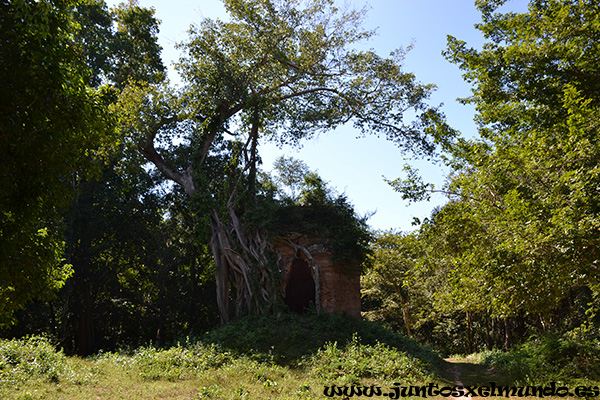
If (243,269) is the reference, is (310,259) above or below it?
above

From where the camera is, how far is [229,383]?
942 cm

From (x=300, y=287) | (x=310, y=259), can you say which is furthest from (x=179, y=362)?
(x=300, y=287)

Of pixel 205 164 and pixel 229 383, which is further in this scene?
pixel 205 164

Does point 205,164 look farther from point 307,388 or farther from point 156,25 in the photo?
point 307,388

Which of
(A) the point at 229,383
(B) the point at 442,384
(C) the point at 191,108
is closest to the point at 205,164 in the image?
(C) the point at 191,108

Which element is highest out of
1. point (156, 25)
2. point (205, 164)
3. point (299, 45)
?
point (156, 25)

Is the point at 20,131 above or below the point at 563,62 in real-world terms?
below

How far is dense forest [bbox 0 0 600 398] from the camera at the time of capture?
6.09 m

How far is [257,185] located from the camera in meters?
19.5

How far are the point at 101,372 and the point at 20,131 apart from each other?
25.9ft

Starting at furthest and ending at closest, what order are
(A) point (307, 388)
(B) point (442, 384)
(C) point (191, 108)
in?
(C) point (191, 108), (B) point (442, 384), (A) point (307, 388)

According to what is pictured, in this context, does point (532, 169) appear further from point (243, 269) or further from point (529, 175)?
point (243, 269)

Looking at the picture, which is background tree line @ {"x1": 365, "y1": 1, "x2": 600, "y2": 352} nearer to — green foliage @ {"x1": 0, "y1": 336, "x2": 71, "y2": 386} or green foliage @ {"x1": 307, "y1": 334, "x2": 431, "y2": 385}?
green foliage @ {"x1": 307, "y1": 334, "x2": 431, "y2": 385}

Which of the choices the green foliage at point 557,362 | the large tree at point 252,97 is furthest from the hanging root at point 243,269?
the green foliage at point 557,362
